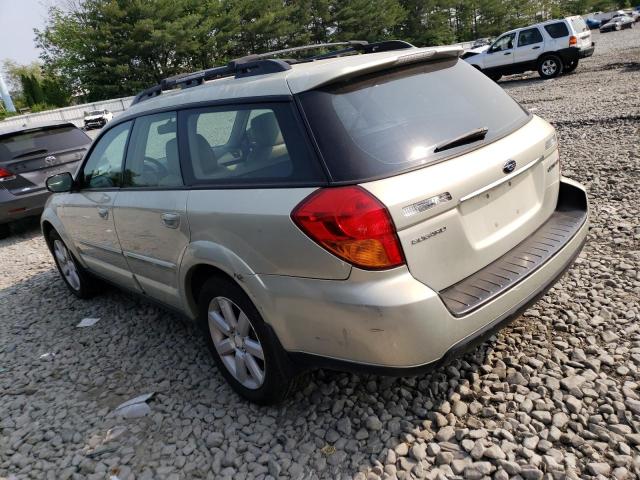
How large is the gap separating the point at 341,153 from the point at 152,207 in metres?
1.40

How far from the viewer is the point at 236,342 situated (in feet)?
9.14

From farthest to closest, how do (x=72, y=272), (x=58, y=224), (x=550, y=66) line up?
(x=550, y=66), (x=72, y=272), (x=58, y=224)

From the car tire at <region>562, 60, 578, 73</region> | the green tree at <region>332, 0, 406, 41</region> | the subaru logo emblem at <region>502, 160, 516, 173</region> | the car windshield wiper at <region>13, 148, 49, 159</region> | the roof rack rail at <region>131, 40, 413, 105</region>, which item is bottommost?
the car tire at <region>562, 60, 578, 73</region>

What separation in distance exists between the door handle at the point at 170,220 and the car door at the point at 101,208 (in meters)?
0.81

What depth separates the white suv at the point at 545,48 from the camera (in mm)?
16719

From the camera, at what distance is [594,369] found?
268cm

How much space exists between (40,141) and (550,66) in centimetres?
1602

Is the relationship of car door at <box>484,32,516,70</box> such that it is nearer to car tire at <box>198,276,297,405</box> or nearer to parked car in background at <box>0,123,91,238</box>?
parked car in background at <box>0,123,91,238</box>

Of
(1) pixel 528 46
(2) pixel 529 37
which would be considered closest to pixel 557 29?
(2) pixel 529 37

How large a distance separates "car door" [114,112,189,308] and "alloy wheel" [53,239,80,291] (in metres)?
1.55

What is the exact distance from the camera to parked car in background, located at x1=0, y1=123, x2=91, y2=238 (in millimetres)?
7078

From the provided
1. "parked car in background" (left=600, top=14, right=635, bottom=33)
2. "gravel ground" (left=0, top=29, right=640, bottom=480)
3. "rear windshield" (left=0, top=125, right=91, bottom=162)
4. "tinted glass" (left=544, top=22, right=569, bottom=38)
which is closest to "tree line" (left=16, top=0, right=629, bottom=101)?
"parked car in background" (left=600, top=14, right=635, bottom=33)

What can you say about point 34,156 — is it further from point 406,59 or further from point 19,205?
point 406,59

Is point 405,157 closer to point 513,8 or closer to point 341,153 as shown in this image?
point 341,153
